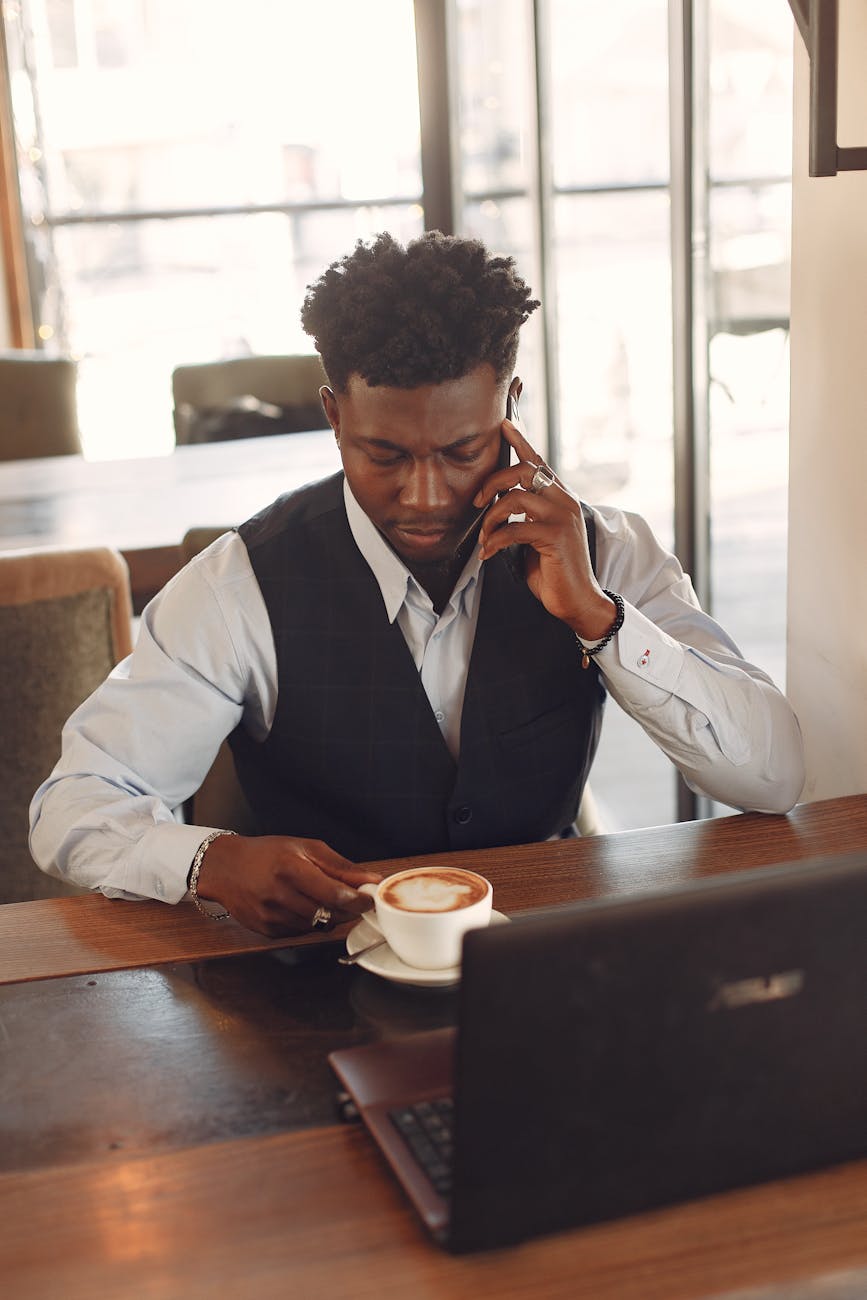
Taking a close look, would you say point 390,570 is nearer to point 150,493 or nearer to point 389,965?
point 389,965

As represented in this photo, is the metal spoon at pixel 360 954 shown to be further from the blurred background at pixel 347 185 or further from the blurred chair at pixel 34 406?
the blurred chair at pixel 34 406

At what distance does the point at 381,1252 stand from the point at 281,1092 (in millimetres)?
175

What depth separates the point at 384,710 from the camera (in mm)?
1390

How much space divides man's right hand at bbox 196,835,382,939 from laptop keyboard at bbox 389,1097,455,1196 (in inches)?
10.5

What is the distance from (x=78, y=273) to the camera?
505 centimetres

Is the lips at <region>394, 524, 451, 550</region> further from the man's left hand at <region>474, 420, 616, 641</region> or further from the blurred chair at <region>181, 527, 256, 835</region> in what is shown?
the blurred chair at <region>181, 527, 256, 835</region>

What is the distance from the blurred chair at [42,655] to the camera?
1.69m

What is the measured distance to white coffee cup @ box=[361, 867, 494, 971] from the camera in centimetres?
98

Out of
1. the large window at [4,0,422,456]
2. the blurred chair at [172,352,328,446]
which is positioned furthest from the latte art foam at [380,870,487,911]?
the large window at [4,0,422,456]

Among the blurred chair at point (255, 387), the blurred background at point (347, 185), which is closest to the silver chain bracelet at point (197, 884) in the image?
the blurred background at point (347, 185)

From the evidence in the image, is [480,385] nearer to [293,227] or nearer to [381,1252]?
[381,1252]

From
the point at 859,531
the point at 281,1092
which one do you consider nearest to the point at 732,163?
the point at 859,531

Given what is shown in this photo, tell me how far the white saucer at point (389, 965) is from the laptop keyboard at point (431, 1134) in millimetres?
142

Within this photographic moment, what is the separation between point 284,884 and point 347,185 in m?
4.42
